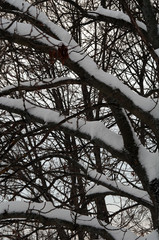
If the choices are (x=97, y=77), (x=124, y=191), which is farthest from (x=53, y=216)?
(x=97, y=77)

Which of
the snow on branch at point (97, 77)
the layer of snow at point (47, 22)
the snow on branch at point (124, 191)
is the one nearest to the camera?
the snow on branch at point (97, 77)

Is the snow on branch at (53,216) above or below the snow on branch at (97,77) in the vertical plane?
below

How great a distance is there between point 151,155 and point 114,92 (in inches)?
34.4

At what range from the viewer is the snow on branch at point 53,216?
2.92 m

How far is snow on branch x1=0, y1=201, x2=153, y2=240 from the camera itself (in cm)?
292

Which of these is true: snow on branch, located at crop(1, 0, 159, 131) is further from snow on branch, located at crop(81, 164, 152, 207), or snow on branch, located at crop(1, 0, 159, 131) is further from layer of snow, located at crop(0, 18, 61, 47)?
snow on branch, located at crop(81, 164, 152, 207)

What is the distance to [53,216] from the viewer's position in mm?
3066

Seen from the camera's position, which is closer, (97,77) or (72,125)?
(97,77)

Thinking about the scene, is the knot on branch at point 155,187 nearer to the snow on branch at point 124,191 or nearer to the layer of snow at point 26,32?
the snow on branch at point 124,191

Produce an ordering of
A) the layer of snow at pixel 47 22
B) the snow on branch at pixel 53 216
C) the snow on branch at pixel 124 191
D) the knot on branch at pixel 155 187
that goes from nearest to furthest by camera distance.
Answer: the layer of snow at pixel 47 22
the knot on branch at pixel 155 187
the snow on branch at pixel 53 216
the snow on branch at pixel 124 191

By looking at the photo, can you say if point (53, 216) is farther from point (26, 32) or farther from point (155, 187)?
point (26, 32)

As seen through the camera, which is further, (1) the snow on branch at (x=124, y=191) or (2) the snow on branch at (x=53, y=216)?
(1) the snow on branch at (x=124, y=191)

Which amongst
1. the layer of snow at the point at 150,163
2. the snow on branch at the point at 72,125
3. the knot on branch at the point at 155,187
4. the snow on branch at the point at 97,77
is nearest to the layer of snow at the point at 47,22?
the snow on branch at the point at 97,77

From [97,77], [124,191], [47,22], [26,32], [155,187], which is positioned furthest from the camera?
[124,191]
